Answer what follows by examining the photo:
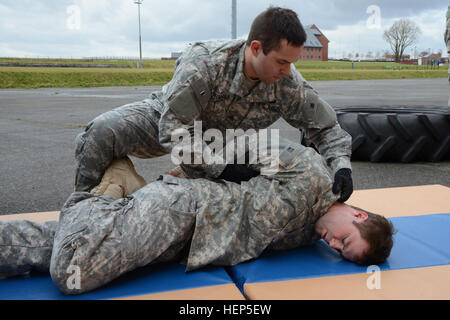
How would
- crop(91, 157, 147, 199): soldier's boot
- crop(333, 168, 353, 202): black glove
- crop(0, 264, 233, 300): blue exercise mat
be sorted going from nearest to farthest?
crop(0, 264, 233, 300): blue exercise mat
crop(333, 168, 353, 202): black glove
crop(91, 157, 147, 199): soldier's boot

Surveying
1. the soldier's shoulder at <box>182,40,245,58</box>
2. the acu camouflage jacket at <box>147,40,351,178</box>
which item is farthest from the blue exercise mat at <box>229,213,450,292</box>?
the soldier's shoulder at <box>182,40,245,58</box>

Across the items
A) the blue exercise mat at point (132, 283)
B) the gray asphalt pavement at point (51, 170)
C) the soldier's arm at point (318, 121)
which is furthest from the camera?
the gray asphalt pavement at point (51, 170)

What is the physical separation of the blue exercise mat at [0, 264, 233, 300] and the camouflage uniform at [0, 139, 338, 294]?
0.15 ft

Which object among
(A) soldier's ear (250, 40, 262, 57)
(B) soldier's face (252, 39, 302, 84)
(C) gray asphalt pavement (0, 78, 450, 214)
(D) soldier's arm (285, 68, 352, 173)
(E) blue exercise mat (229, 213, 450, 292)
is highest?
(A) soldier's ear (250, 40, 262, 57)

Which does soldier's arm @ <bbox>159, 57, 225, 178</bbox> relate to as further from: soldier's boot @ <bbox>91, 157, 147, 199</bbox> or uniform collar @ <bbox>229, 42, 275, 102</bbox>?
soldier's boot @ <bbox>91, 157, 147, 199</bbox>

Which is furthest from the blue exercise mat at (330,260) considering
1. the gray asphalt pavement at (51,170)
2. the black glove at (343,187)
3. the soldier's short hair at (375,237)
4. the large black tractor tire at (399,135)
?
the large black tractor tire at (399,135)

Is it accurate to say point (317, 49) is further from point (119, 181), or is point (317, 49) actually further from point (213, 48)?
point (119, 181)

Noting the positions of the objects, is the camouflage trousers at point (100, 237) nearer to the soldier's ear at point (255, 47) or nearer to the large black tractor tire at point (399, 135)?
the soldier's ear at point (255, 47)

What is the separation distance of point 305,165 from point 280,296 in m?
0.65

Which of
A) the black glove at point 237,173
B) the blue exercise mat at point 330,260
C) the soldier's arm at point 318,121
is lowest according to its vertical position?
the blue exercise mat at point 330,260

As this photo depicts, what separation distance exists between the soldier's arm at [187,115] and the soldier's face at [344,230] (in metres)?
0.57

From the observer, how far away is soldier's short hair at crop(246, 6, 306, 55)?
222 cm

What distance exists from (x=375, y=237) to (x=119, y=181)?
1450mm

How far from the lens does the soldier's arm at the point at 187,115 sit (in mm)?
2246
